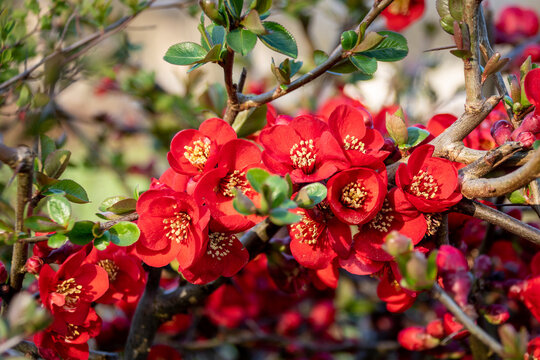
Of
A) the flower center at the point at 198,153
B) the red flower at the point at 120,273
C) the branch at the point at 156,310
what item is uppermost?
the flower center at the point at 198,153

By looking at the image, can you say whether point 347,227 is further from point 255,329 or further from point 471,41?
point 255,329

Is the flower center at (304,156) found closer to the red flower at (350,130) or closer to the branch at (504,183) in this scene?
the red flower at (350,130)

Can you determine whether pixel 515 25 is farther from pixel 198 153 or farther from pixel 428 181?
pixel 198 153

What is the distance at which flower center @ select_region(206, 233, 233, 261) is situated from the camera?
0.68 m

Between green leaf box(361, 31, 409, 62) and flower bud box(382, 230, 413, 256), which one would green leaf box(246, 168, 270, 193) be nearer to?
flower bud box(382, 230, 413, 256)

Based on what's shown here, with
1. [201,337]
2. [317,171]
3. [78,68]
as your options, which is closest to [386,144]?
[317,171]

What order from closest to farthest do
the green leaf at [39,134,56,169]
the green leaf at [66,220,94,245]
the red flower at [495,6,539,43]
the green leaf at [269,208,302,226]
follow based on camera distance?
the green leaf at [269,208,302,226] → the green leaf at [66,220,94,245] → the green leaf at [39,134,56,169] → the red flower at [495,6,539,43]

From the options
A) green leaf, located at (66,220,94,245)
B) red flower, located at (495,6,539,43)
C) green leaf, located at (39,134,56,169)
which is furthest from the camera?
red flower, located at (495,6,539,43)

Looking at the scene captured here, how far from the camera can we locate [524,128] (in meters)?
0.67

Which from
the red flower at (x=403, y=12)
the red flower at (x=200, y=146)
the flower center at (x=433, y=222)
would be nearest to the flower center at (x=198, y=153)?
the red flower at (x=200, y=146)

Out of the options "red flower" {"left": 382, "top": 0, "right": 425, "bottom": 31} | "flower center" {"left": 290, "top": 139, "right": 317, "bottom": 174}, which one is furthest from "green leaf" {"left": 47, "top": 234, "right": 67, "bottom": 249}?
"red flower" {"left": 382, "top": 0, "right": 425, "bottom": 31}

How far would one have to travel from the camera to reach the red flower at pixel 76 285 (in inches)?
26.3

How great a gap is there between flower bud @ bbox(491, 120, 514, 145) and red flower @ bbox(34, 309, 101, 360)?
664mm

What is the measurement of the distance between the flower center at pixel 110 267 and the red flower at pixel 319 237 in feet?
0.98
